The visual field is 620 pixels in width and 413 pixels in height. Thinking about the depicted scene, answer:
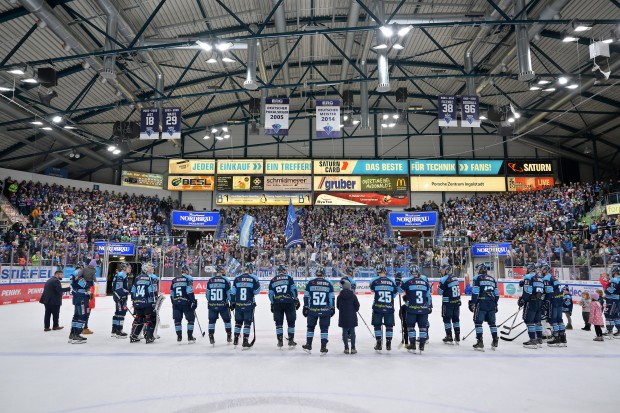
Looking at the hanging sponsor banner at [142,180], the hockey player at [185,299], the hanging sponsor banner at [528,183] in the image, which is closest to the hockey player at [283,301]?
the hockey player at [185,299]

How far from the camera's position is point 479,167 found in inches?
1527

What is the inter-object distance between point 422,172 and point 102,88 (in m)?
26.9

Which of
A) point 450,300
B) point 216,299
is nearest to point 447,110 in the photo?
point 450,300

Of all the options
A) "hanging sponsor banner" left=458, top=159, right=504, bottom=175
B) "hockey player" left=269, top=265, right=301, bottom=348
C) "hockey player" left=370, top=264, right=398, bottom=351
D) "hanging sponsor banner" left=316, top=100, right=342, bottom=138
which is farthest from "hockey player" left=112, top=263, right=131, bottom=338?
"hanging sponsor banner" left=458, top=159, right=504, bottom=175

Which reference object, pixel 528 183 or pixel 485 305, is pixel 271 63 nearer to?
pixel 485 305

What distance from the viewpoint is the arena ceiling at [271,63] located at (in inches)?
662

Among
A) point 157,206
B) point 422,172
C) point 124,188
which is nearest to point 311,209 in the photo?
point 422,172

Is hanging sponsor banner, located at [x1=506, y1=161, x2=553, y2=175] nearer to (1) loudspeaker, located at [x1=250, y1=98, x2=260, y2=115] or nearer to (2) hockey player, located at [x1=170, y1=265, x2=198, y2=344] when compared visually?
(1) loudspeaker, located at [x1=250, y1=98, x2=260, y2=115]

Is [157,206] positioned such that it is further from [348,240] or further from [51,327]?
[51,327]

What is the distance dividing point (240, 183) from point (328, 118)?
22591mm

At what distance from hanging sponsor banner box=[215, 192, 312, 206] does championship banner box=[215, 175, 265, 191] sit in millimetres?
681

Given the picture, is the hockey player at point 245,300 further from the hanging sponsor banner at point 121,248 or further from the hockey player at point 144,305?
the hanging sponsor banner at point 121,248

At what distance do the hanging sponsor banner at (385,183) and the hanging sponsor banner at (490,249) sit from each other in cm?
1322

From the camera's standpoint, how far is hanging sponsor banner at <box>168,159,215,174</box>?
128ft
